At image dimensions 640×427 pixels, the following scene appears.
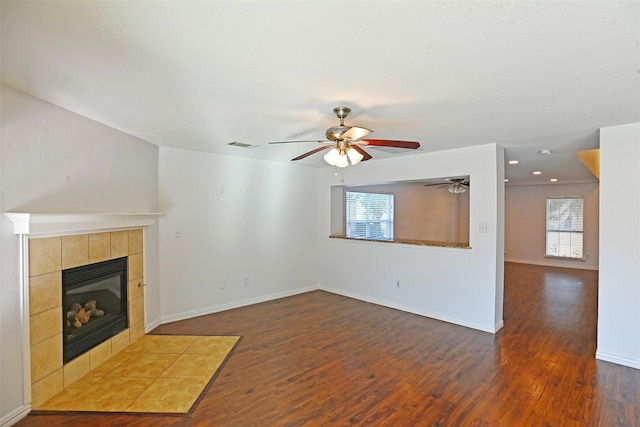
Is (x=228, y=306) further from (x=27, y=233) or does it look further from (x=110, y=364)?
(x=27, y=233)

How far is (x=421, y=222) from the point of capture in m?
8.59

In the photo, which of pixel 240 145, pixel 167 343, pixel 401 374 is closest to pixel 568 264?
pixel 401 374

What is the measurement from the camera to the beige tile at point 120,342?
3255mm

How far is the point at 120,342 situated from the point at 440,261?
3.98 metres

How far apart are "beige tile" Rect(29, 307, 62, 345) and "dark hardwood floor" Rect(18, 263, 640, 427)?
1.84 ft

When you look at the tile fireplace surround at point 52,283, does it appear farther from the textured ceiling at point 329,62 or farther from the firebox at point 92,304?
the textured ceiling at point 329,62

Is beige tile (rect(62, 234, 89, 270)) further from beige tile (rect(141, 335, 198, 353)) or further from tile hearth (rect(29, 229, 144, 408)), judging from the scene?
beige tile (rect(141, 335, 198, 353))

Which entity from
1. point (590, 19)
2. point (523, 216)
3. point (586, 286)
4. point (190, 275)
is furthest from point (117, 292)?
point (523, 216)

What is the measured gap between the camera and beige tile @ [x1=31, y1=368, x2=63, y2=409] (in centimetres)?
237

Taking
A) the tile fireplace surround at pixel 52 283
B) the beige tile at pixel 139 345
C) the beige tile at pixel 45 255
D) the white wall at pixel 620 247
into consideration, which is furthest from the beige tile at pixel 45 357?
the white wall at pixel 620 247

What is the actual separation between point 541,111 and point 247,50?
245 cm

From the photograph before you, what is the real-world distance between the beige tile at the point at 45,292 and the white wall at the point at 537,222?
32.2 feet

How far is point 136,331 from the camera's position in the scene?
364cm

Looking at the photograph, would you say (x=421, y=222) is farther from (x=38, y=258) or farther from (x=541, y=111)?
(x=38, y=258)
